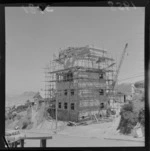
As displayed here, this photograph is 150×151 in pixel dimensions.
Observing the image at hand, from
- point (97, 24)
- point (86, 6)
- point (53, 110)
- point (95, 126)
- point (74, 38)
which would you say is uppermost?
point (86, 6)

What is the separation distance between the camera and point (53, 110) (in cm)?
100

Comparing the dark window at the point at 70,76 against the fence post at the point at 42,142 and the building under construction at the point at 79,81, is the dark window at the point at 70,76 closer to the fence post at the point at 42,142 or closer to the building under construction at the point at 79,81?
the building under construction at the point at 79,81

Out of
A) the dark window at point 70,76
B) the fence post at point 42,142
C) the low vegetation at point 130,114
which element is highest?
the dark window at point 70,76

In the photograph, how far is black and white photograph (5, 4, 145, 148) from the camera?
38.6 inches

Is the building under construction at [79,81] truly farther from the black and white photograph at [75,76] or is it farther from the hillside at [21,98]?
the hillside at [21,98]

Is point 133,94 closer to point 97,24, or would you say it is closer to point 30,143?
point 97,24

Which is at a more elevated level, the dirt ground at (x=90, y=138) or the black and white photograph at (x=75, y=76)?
the black and white photograph at (x=75, y=76)

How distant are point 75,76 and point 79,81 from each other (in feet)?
0.15

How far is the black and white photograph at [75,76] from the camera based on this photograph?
3.22 ft

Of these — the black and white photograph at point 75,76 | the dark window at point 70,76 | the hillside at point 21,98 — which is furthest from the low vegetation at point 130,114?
the hillside at point 21,98

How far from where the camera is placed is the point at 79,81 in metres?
1.01

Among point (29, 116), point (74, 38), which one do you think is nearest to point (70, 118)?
Result: point (29, 116)

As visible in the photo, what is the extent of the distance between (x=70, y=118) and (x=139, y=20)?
0.87 m

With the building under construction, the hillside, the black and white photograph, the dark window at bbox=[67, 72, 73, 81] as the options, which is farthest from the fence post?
the dark window at bbox=[67, 72, 73, 81]
